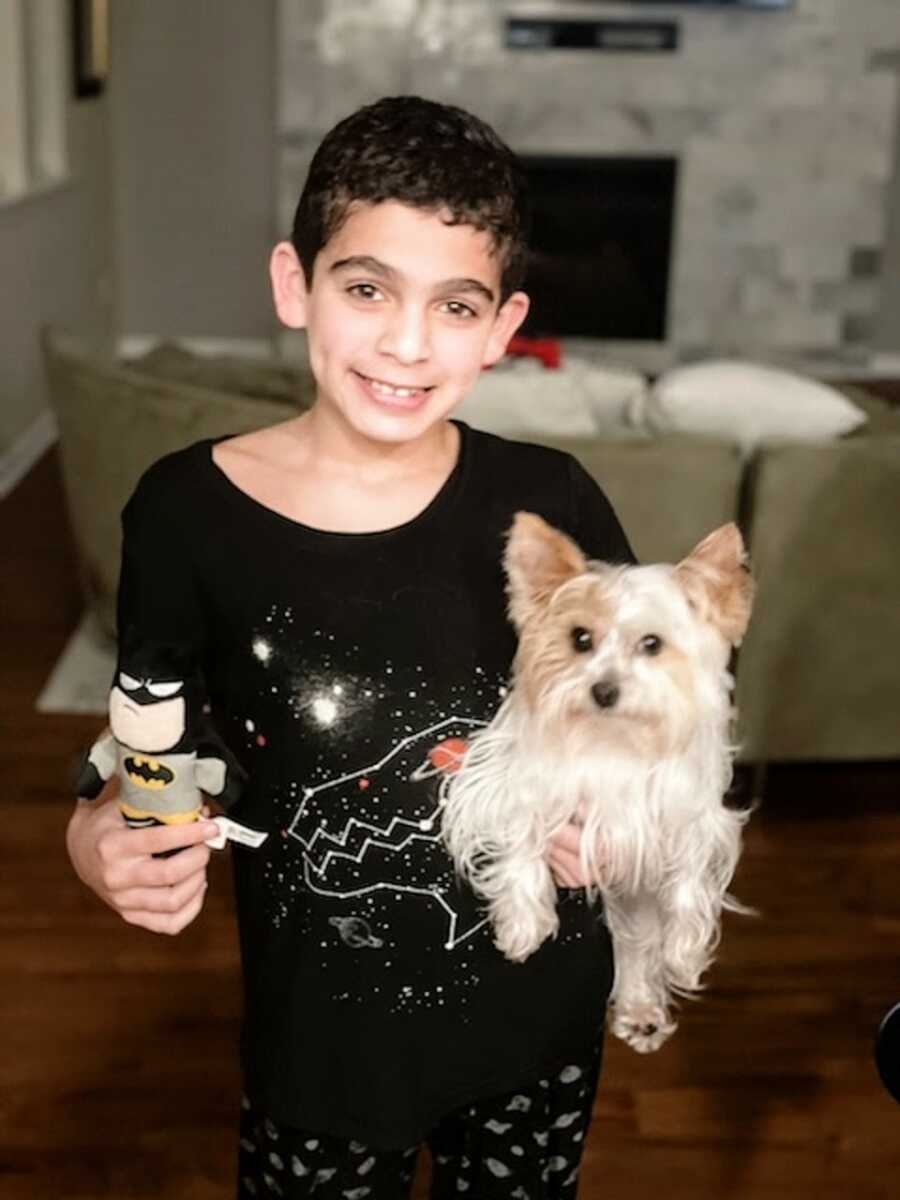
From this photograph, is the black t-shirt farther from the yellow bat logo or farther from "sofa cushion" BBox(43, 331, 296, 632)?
"sofa cushion" BBox(43, 331, 296, 632)

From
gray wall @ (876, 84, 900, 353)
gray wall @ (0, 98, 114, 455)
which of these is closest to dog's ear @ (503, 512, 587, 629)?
gray wall @ (0, 98, 114, 455)

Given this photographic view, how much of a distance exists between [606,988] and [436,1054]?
0.15 metres

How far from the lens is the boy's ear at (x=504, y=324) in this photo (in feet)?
3.29

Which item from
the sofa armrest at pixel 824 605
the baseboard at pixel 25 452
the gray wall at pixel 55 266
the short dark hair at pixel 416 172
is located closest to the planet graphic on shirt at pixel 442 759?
the short dark hair at pixel 416 172

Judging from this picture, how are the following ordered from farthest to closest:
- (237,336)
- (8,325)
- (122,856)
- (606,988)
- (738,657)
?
1. (237,336)
2. (8,325)
3. (738,657)
4. (606,988)
5. (122,856)

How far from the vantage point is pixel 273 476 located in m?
1.02

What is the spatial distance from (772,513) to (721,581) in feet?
6.01

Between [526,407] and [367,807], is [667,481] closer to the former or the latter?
[526,407]

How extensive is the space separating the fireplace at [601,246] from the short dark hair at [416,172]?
18.5 feet

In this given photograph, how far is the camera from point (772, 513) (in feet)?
9.00

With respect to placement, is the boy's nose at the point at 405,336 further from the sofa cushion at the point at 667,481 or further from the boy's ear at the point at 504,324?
the sofa cushion at the point at 667,481

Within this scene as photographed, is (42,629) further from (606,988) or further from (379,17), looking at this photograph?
(379,17)

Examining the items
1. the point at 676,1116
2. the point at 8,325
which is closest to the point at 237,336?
the point at 8,325

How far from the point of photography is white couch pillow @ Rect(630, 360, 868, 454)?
285cm
